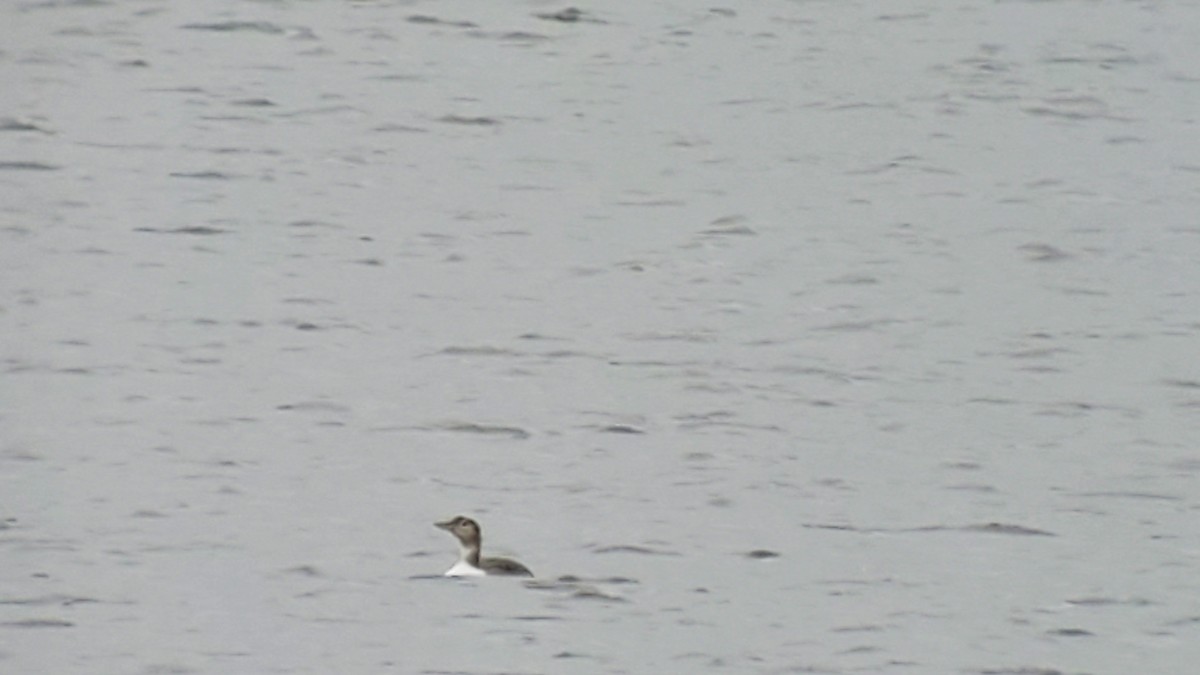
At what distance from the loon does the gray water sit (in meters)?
0.10

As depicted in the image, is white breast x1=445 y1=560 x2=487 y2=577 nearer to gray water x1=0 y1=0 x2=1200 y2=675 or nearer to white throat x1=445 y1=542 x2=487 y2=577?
white throat x1=445 y1=542 x2=487 y2=577

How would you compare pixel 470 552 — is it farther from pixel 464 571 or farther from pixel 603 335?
pixel 603 335

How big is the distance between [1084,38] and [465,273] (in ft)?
24.2

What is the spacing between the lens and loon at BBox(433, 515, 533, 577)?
1472 centimetres

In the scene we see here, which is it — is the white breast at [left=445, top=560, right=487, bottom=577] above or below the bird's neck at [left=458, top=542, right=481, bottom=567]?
below

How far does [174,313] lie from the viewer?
1886cm

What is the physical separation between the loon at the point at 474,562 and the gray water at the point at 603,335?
100 millimetres

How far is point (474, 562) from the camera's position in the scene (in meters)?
14.7

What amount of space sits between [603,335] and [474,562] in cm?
401

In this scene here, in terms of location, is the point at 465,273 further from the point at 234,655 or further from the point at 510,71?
the point at 234,655

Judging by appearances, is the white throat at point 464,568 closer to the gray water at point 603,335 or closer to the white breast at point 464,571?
the white breast at point 464,571

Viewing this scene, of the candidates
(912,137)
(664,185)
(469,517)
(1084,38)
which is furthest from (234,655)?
(1084,38)

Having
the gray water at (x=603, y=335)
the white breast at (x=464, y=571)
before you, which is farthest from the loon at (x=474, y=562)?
the gray water at (x=603, y=335)

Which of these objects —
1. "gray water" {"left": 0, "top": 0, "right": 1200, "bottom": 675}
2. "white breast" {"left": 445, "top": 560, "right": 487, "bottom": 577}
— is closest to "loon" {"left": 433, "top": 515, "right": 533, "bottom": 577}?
"white breast" {"left": 445, "top": 560, "right": 487, "bottom": 577}
